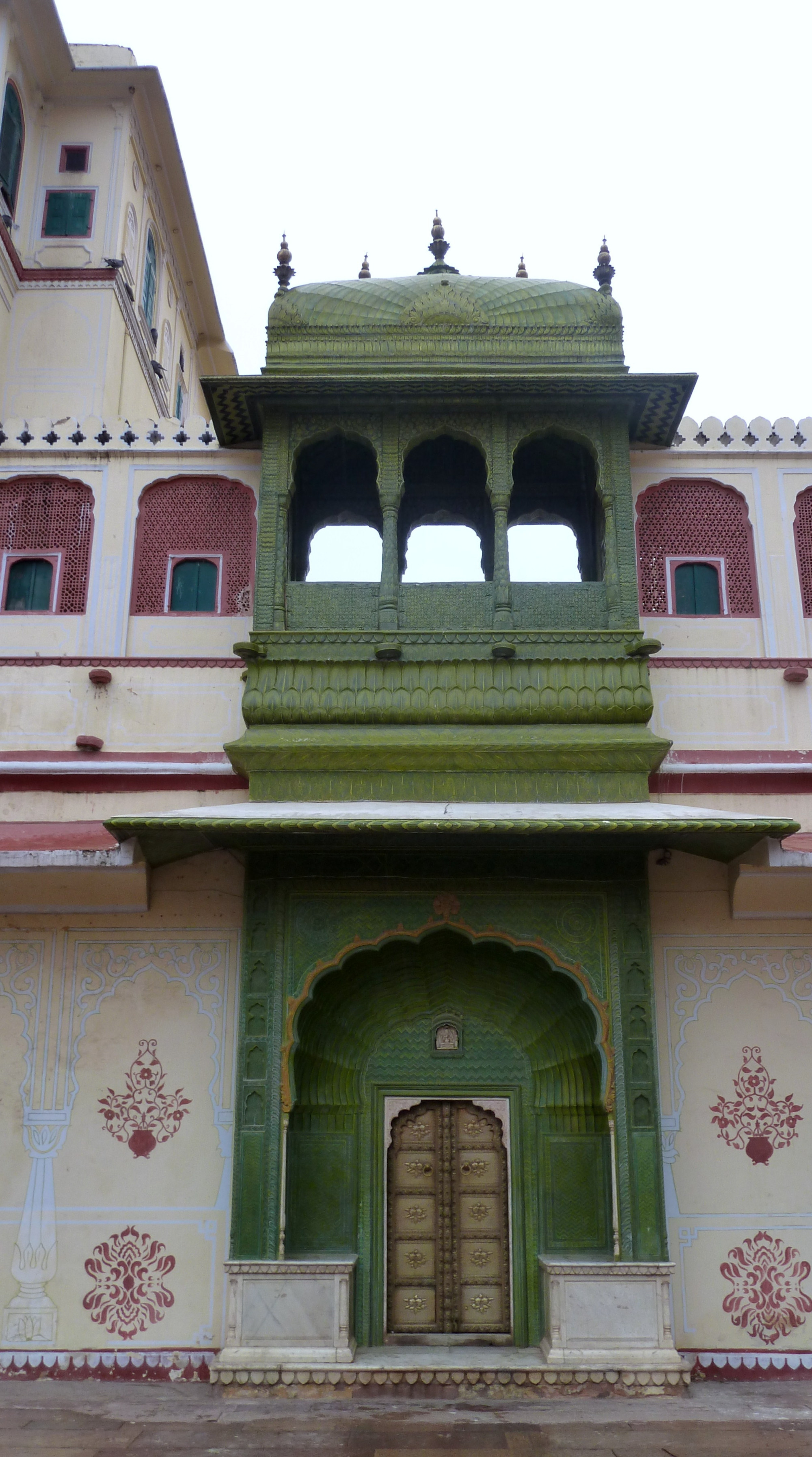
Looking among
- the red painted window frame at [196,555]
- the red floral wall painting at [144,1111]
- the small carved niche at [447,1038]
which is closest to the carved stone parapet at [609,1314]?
the small carved niche at [447,1038]

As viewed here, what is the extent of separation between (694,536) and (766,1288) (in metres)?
5.40

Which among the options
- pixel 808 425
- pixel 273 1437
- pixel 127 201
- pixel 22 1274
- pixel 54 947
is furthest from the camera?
pixel 127 201

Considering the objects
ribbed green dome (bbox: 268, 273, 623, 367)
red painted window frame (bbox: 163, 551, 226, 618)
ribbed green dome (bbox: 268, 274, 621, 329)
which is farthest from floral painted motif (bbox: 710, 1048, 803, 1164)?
ribbed green dome (bbox: 268, 274, 621, 329)

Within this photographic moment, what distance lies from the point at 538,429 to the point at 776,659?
2488mm

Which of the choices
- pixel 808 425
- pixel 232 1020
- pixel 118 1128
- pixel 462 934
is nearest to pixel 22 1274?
pixel 118 1128

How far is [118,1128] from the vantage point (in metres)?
8.40

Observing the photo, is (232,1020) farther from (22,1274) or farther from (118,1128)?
(22,1274)

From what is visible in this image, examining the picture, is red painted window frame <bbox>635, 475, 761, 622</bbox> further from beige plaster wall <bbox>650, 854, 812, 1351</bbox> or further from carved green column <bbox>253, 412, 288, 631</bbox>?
carved green column <bbox>253, 412, 288, 631</bbox>

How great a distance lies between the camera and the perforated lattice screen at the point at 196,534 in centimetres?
970

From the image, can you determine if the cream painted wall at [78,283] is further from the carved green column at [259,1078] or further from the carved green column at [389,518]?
the carved green column at [259,1078]

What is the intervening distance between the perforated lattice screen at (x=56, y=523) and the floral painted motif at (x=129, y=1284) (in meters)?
4.65

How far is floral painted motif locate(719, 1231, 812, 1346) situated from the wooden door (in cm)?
149

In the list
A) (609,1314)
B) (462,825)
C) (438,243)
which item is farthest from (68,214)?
(609,1314)

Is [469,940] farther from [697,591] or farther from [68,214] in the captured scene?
[68,214]
